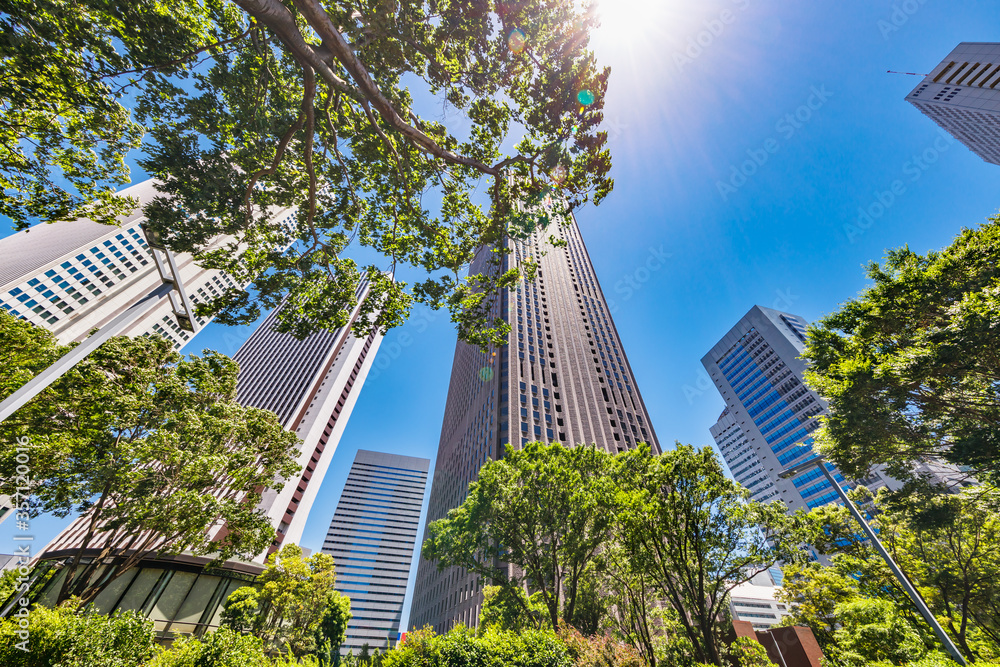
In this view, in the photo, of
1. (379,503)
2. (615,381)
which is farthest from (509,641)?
(379,503)

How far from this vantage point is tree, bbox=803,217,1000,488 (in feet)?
32.6

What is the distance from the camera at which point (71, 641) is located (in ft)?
23.5

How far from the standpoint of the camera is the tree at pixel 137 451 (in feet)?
36.0

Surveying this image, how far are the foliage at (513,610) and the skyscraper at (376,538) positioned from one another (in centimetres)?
9372


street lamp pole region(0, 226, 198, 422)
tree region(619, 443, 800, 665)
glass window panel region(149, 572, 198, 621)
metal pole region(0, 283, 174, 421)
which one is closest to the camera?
metal pole region(0, 283, 174, 421)

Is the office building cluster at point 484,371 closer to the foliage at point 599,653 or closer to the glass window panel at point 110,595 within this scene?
the glass window panel at point 110,595

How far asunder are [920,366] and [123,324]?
1961 cm

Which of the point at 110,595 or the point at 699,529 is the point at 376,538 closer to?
the point at 110,595

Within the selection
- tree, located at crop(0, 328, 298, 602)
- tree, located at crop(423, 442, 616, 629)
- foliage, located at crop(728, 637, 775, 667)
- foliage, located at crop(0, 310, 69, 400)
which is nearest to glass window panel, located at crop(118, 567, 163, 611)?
tree, located at crop(0, 328, 298, 602)

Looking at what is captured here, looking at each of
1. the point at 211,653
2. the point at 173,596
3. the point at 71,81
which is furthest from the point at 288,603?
the point at 71,81

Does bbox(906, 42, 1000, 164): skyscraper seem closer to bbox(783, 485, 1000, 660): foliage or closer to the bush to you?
bbox(783, 485, 1000, 660): foliage

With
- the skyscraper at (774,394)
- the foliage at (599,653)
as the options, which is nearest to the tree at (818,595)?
the foliage at (599,653)

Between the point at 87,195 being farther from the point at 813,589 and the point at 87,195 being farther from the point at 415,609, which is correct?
the point at 415,609

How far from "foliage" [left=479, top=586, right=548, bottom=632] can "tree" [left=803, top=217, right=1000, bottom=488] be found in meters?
15.8
